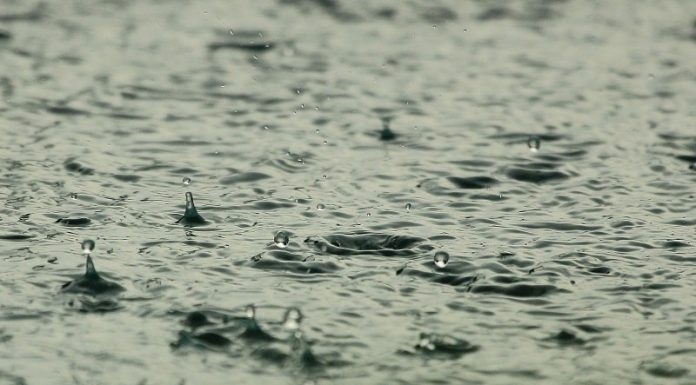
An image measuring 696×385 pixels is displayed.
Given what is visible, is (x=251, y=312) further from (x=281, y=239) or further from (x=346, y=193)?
(x=346, y=193)

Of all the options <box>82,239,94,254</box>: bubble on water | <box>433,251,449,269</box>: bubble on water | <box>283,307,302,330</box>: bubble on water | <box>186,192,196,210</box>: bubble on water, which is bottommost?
<box>283,307,302,330</box>: bubble on water

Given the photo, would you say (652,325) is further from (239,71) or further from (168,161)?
(239,71)

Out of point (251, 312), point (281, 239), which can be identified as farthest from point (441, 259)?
point (251, 312)

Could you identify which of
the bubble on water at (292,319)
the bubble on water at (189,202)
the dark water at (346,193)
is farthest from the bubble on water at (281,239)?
the bubble on water at (292,319)

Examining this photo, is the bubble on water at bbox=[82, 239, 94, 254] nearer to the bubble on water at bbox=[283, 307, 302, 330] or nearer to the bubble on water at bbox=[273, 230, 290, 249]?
the bubble on water at bbox=[273, 230, 290, 249]

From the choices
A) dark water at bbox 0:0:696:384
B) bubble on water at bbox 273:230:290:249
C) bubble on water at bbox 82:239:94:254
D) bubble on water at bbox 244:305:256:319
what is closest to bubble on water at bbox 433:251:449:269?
dark water at bbox 0:0:696:384

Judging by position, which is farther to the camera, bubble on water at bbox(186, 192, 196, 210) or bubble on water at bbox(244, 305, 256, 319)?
bubble on water at bbox(186, 192, 196, 210)

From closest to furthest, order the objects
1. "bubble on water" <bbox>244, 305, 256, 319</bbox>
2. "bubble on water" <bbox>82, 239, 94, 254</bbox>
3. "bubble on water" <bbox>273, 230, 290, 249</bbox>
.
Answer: "bubble on water" <bbox>244, 305, 256, 319</bbox> → "bubble on water" <bbox>82, 239, 94, 254</bbox> → "bubble on water" <bbox>273, 230, 290, 249</bbox>
